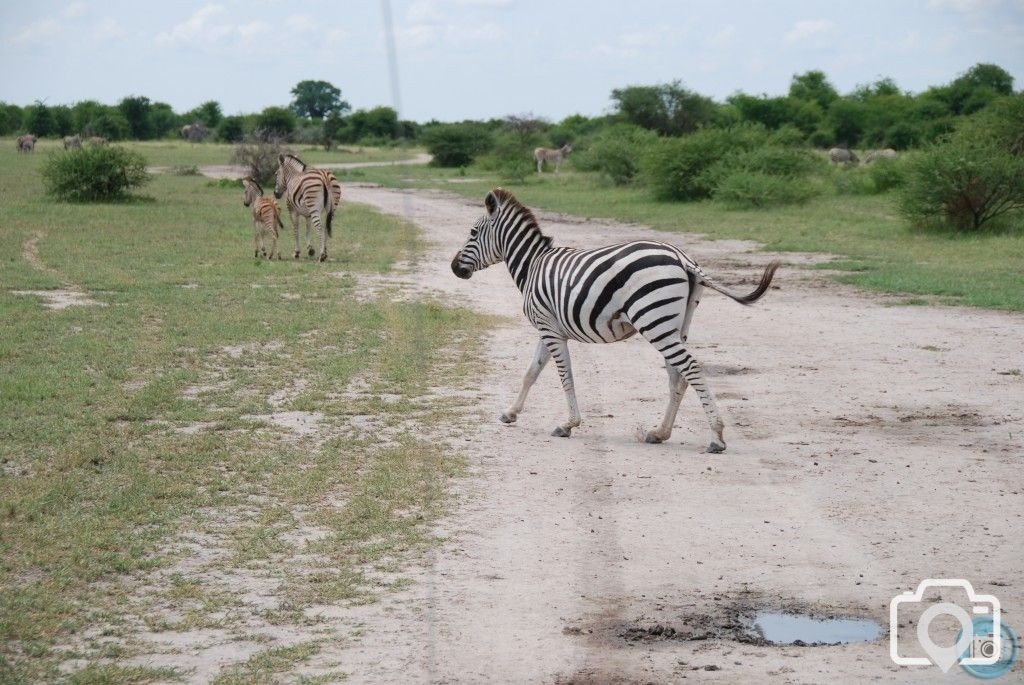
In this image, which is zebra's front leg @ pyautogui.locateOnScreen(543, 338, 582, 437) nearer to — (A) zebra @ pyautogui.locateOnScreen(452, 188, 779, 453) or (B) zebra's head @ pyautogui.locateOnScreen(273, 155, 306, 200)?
(A) zebra @ pyautogui.locateOnScreen(452, 188, 779, 453)

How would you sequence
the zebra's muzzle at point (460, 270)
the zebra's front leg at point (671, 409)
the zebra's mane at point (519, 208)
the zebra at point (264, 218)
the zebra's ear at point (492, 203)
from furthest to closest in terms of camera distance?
the zebra at point (264, 218)
the zebra's muzzle at point (460, 270)
the zebra's ear at point (492, 203)
the zebra's mane at point (519, 208)
the zebra's front leg at point (671, 409)

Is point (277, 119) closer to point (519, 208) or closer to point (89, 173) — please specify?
point (89, 173)

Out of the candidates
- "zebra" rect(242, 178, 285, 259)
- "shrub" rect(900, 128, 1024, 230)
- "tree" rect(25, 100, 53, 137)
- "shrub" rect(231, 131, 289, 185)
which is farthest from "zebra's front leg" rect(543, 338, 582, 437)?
"tree" rect(25, 100, 53, 137)

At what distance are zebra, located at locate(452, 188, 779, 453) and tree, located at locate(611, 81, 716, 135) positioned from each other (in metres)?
37.7

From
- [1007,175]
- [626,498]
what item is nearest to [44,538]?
[626,498]

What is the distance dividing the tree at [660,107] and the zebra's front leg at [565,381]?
37970 mm

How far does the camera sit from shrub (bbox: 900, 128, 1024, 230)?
744 inches

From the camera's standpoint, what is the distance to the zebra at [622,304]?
7.62 metres

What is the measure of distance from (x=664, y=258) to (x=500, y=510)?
2.21 m

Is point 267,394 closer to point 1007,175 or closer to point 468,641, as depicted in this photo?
point 468,641

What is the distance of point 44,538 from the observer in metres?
5.69

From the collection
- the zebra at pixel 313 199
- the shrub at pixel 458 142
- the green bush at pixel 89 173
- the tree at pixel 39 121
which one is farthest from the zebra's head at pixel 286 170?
the shrub at pixel 458 142

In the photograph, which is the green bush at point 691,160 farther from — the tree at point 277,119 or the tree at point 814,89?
the tree at point 277,119

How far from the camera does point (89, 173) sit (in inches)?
999
